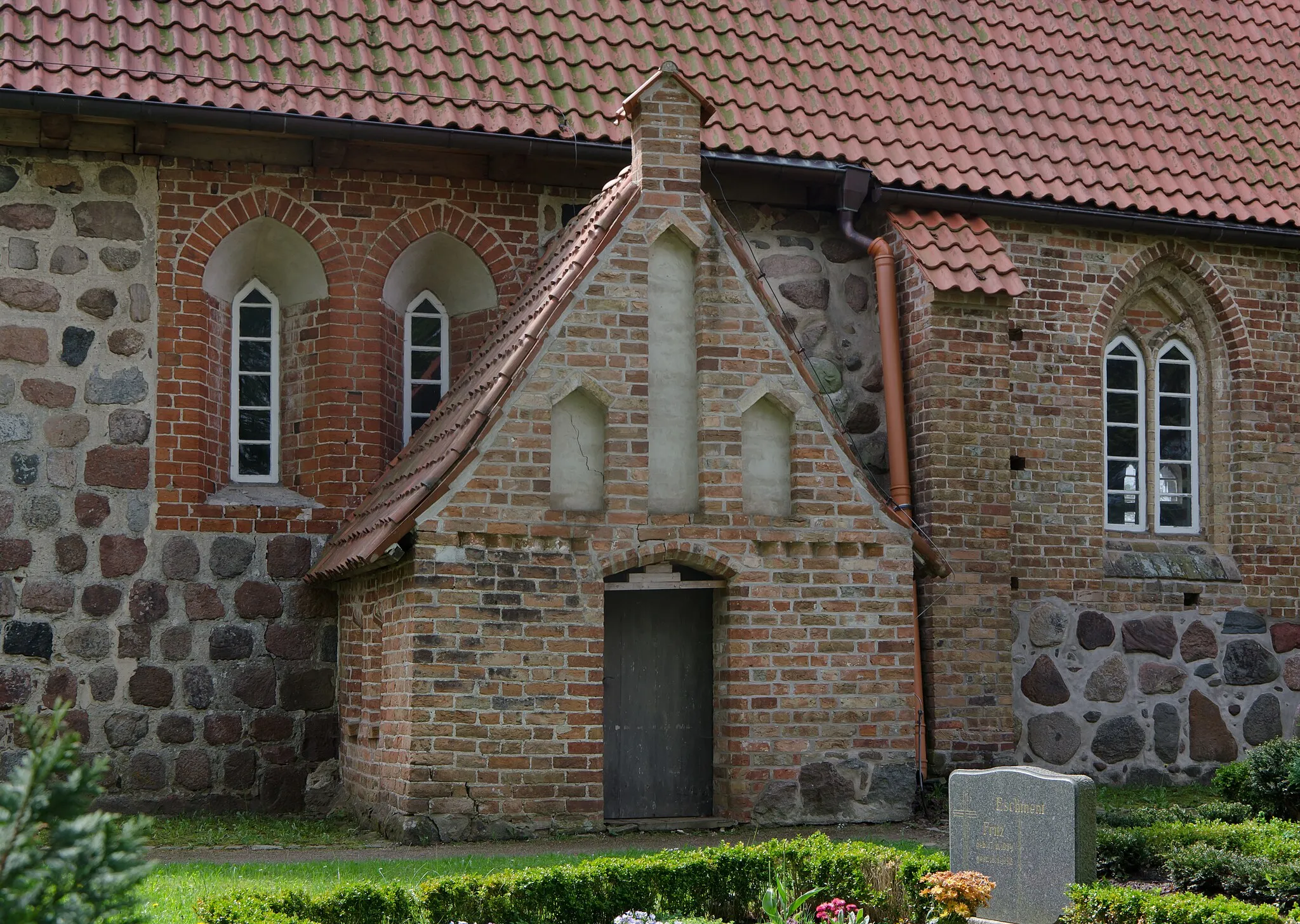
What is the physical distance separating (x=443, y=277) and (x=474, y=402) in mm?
2432

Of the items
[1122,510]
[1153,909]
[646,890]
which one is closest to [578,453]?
[646,890]

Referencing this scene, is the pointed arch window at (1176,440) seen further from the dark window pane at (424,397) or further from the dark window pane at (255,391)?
the dark window pane at (255,391)

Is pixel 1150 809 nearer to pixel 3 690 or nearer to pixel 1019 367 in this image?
pixel 1019 367

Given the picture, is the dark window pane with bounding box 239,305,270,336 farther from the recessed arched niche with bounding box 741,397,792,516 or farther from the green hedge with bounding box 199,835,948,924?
the green hedge with bounding box 199,835,948,924

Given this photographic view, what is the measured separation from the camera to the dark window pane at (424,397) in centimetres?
1245

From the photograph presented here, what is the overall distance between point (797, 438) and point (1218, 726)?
17.7 ft

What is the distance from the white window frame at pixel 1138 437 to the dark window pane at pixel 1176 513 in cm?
32

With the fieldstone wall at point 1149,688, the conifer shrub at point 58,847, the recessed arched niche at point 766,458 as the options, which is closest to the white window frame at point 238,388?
the recessed arched niche at point 766,458

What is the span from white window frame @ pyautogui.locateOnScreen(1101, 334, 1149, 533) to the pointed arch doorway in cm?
457

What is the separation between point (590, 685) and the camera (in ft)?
32.7

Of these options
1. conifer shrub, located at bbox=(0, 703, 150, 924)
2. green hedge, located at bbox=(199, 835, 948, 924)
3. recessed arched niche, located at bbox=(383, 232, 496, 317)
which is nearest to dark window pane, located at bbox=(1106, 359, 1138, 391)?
recessed arched niche, located at bbox=(383, 232, 496, 317)

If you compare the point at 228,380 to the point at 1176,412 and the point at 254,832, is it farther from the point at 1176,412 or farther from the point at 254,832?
the point at 1176,412

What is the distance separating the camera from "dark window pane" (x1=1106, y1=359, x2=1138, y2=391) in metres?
13.8

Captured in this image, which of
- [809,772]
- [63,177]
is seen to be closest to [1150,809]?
[809,772]
